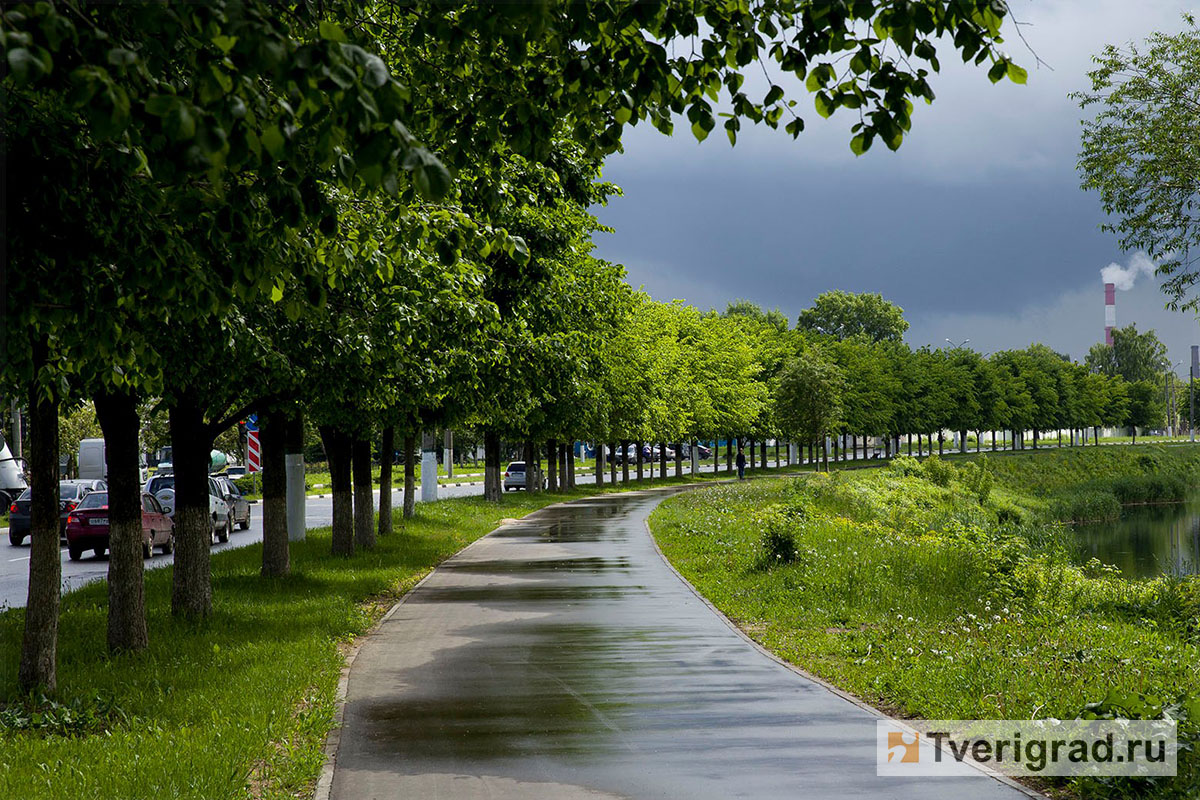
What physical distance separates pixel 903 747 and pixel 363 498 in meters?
16.8

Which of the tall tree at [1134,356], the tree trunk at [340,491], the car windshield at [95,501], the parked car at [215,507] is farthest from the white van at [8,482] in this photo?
the tall tree at [1134,356]

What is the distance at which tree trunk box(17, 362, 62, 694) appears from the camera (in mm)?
9289

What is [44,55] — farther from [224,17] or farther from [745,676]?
[745,676]

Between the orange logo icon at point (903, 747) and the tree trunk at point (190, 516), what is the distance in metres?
8.59

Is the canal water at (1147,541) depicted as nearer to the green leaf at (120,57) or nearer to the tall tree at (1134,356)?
the green leaf at (120,57)

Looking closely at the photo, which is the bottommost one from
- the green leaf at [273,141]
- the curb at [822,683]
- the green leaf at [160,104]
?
the curb at [822,683]

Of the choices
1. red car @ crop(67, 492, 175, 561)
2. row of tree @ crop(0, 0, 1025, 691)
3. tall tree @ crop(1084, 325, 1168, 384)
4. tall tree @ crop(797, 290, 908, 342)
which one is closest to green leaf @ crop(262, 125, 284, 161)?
row of tree @ crop(0, 0, 1025, 691)

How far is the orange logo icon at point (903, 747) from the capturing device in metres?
7.39

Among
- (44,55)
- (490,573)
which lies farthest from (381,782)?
(490,573)

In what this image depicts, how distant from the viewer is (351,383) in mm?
14133

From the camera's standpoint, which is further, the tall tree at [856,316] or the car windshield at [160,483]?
the tall tree at [856,316]

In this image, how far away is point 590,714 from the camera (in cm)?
873

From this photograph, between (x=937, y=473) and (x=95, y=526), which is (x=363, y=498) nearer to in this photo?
(x=95, y=526)

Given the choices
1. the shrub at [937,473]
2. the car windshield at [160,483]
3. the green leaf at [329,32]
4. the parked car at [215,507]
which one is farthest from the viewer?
the shrub at [937,473]
